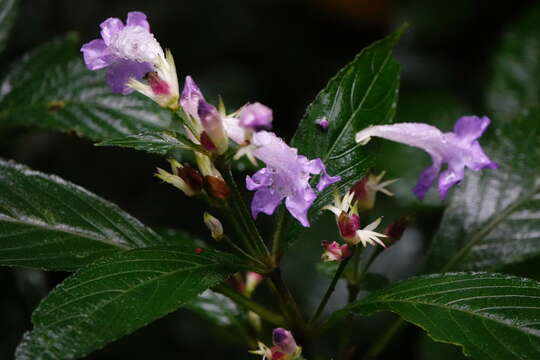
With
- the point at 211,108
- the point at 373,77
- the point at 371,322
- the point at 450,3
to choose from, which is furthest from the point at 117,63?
the point at 450,3

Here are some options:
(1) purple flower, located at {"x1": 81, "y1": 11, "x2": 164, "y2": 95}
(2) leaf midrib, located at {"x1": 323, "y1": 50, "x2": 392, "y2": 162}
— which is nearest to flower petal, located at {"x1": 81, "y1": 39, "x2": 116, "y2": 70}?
(1) purple flower, located at {"x1": 81, "y1": 11, "x2": 164, "y2": 95}

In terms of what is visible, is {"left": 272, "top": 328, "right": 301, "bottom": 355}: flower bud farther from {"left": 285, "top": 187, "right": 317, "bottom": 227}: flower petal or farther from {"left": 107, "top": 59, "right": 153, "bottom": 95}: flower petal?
{"left": 107, "top": 59, "right": 153, "bottom": 95}: flower petal

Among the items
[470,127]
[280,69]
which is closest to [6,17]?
[470,127]

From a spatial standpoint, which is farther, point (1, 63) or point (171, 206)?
point (171, 206)

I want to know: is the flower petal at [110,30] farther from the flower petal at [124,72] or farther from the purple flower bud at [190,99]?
the purple flower bud at [190,99]

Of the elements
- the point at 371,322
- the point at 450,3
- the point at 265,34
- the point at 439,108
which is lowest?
the point at 371,322

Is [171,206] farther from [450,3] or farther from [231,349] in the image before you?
[450,3]
